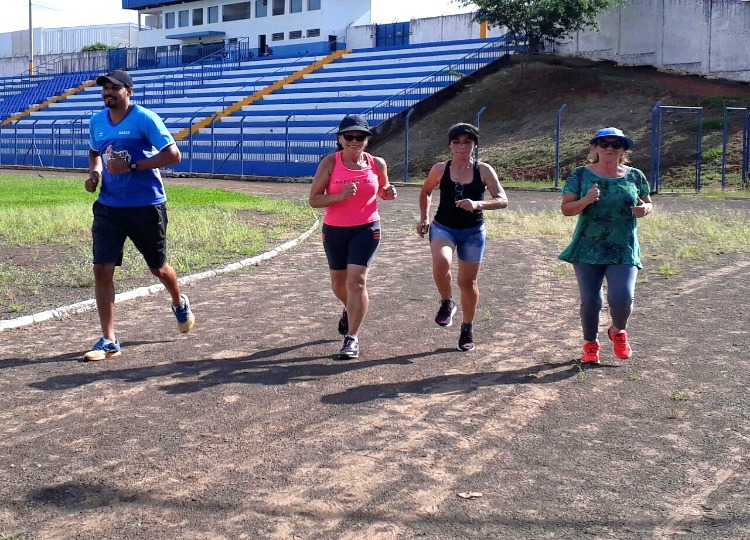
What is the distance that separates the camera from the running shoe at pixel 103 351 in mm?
6418

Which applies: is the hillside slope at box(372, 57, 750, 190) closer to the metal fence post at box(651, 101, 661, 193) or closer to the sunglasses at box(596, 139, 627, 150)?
the metal fence post at box(651, 101, 661, 193)

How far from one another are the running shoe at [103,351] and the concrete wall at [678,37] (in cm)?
3324

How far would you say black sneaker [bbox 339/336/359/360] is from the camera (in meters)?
6.56

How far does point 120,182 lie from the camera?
657cm

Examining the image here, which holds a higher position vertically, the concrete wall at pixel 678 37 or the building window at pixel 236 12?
the building window at pixel 236 12

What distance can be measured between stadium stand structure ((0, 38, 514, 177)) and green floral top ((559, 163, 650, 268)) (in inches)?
1151

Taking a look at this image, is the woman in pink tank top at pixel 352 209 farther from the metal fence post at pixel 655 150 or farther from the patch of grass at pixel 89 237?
the metal fence post at pixel 655 150

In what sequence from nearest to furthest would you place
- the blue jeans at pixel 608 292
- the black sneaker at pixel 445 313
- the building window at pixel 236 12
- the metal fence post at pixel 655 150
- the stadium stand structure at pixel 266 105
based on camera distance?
the blue jeans at pixel 608 292
the black sneaker at pixel 445 313
the metal fence post at pixel 655 150
the stadium stand structure at pixel 266 105
the building window at pixel 236 12

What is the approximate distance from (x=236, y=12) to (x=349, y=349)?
58.0 meters

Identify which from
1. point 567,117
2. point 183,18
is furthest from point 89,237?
point 183,18

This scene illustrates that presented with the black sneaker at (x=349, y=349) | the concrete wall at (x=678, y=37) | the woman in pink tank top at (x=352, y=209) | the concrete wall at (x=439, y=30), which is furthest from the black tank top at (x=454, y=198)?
the concrete wall at (x=439, y=30)

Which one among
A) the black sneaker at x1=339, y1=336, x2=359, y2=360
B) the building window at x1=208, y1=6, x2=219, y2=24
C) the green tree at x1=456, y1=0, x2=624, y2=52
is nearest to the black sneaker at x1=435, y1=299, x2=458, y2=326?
the black sneaker at x1=339, y1=336, x2=359, y2=360

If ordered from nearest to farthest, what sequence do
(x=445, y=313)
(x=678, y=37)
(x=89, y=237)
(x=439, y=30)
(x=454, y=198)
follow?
1. (x=454, y=198)
2. (x=445, y=313)
3. (x=89, y=237)
4. (x=678, y=37)
5. (x=439, y=30)

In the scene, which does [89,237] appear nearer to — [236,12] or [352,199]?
[352,199]
